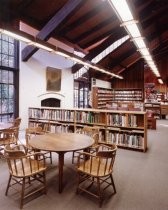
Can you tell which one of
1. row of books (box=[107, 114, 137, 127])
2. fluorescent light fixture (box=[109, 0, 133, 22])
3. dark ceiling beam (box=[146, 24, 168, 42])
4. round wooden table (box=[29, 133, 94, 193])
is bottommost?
round wooden table (box=[29, 133, 94, 193])

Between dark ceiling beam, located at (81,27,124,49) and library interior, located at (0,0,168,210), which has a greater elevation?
dark ceiling beam, located at (81,27,124,49)

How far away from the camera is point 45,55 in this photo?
889 centimetres

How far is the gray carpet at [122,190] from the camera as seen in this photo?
2.85 meters

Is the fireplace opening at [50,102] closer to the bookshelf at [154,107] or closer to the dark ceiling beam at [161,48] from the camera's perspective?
the bookshelf at [154,107]

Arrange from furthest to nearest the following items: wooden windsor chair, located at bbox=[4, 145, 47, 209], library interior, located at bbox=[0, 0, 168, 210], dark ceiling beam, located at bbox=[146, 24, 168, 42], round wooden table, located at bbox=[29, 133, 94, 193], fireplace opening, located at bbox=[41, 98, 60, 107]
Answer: dark ceiling beam, located at bbox=[146, 24, 168, 42] < fireplace opening, located at bbox=[41, 98, 60, 107] < round wooden table, located at bbox=[29, 133, 94, 193] < library interior, located at bbox=[0, 0, 168, 210] < wooden windsor chair, located at bbox=[4, 145, 47, 209]

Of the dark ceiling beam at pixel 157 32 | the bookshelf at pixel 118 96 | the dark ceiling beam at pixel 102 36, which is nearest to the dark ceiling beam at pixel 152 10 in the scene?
the dark ceiling beam at pixel 102 36

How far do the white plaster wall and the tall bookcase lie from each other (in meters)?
1.76

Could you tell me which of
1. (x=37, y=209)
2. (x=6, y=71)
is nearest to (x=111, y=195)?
(x=37, y=209)

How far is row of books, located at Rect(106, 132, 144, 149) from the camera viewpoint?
18.0ft

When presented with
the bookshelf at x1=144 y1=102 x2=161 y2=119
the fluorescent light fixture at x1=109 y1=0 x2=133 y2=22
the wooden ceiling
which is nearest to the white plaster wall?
the wooden ceiling

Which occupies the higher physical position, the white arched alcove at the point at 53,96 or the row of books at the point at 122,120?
the white arched alcove at the point at 53,96

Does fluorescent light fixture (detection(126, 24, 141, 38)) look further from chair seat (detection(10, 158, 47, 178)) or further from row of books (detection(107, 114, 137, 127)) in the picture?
chair seat (detection(10, 158, 47, 178))

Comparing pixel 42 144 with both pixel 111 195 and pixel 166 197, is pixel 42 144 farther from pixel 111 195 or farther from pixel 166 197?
pixel 166 197

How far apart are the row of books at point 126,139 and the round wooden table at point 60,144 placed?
77.6 inches
